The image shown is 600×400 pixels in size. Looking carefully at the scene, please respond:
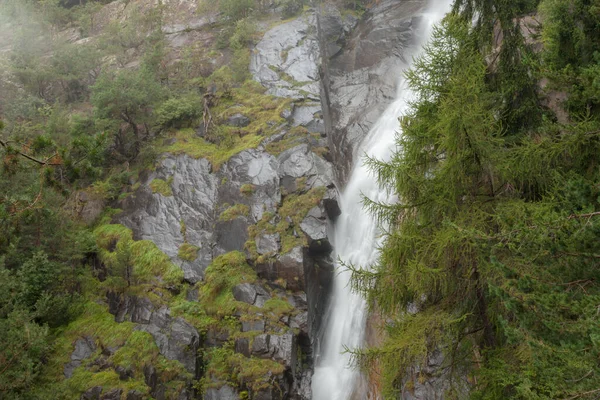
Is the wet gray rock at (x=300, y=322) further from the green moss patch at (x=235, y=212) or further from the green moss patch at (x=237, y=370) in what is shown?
the green moss patch at (x=235, y=212)

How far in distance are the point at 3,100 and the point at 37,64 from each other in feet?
8.78

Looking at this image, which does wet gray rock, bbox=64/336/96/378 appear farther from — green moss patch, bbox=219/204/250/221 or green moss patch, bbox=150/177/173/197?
green moss patch, bbox=150/177/173/197

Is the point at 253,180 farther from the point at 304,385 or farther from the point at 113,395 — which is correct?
the point at 113,395

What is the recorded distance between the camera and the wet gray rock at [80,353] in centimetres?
1162

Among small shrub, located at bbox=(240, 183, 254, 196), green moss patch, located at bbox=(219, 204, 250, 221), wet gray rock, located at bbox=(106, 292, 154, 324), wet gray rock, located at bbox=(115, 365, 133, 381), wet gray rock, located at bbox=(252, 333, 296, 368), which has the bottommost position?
wet gray rock, located at bbox=(252, 333, 296, 368)

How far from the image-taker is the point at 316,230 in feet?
47.8

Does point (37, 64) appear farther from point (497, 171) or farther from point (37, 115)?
point (497, 171)

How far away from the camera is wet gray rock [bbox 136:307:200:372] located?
40.3ft

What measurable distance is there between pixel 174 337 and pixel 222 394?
7.80 ft

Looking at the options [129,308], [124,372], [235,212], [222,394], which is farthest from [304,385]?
[235,212]

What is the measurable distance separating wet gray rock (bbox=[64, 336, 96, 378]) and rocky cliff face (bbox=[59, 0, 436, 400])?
0.03 meters

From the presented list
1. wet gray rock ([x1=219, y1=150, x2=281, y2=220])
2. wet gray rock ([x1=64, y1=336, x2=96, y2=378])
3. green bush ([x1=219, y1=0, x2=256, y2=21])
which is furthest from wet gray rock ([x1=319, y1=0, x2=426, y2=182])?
wet gray rock ([x1=64, y1=336, x2=96, y2=378])

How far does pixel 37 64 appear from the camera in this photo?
21.2m

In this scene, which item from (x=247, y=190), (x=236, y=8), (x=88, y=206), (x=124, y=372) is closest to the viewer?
(x=124, y=372)
